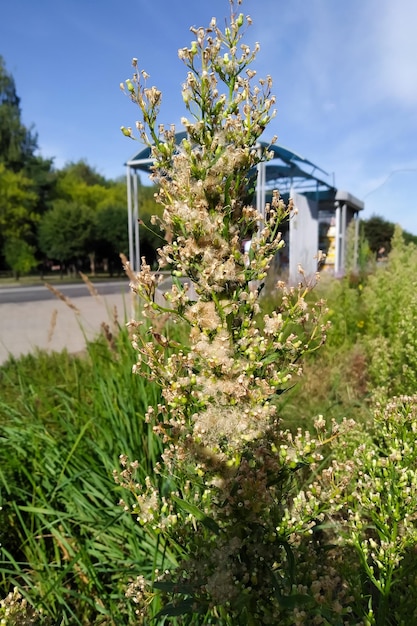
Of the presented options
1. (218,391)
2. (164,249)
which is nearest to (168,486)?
(218,391)

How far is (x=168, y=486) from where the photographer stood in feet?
7.57

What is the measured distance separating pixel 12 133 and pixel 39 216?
11.2 meters

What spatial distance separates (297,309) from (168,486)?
1.54m

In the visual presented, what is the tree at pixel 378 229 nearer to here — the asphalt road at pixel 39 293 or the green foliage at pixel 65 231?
the green foliage at pixel 65 231

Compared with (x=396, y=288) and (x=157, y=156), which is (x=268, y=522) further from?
(x=396, y=288)

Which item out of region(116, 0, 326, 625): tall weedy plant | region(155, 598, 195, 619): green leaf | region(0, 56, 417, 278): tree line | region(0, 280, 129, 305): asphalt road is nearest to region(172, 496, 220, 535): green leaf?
region(116, 0, 326, 625): tall weedy plant

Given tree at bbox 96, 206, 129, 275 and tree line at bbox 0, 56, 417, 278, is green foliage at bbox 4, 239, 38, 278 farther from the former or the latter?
tree at bbox 96, 206, 129, 275

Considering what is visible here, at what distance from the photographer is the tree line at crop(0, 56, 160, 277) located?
3603 centimetres

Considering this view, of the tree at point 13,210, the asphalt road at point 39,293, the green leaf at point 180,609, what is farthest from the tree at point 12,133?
the green leaf at point 180,609

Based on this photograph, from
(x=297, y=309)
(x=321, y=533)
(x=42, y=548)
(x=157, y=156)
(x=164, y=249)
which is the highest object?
(x=157, y=156)

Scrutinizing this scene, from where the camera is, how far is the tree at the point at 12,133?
4243 centimetres

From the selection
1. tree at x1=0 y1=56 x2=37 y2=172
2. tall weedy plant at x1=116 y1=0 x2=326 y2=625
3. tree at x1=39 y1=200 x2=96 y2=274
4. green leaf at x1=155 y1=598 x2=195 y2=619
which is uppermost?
tree at x1=0 y1=56 x2=37 y2=172

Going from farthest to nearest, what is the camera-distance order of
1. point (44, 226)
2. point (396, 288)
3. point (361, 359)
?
point (44, 226) < point (396, 288) < point (361, 359)

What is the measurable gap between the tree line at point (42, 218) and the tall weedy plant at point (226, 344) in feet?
113
